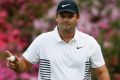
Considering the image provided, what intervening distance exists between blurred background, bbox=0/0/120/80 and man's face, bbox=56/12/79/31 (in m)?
3.23

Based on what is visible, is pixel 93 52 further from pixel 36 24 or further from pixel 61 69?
pixel 36 24

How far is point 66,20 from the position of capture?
191 inches

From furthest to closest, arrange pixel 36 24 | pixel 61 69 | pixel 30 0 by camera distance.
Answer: pixel 30 0
pixel 36 24
pixel 61 69

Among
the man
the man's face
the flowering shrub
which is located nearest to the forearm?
the man

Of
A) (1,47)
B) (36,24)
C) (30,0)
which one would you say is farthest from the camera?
(30,0)

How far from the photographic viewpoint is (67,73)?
4.95 m

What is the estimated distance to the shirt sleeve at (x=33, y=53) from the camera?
16.4 feet

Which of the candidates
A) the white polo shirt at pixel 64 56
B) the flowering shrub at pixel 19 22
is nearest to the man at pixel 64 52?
the white polo shirt at pixel 64 56

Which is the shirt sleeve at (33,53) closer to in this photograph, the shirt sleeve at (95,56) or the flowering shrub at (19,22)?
the shirt sleeve at (95,56)

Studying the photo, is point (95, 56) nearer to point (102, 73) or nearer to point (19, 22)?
point (102, 73)

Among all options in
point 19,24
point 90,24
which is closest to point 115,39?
point 90,24

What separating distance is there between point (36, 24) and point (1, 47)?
93cm

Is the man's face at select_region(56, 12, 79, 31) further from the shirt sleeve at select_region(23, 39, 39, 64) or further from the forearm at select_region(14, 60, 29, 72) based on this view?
the forearm at select_region(14, 60, 29, 72)

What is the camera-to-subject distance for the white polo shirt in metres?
4.94
